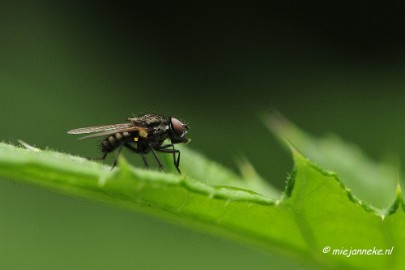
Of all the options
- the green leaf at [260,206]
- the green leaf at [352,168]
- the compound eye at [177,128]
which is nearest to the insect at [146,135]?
the compound eye at [177,128]

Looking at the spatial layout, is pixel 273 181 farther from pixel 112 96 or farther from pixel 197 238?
pixel 112 96

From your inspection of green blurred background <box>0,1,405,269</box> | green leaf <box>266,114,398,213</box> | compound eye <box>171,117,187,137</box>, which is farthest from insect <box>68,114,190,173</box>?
green blurred background <box>0,1,405,269</box>

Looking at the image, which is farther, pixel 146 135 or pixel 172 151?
pixel 146 135

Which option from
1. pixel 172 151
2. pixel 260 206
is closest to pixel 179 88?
pixel 172 151

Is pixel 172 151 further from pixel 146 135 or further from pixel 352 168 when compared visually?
pixel 352 168

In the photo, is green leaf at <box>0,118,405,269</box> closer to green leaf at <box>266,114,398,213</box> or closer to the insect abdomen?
green leaf at <box>266,114,398,213</box>

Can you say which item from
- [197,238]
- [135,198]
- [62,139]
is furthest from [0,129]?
[135,198]
